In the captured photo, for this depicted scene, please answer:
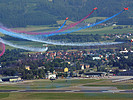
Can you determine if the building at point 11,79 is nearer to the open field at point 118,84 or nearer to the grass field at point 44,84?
the grass field at point 44,84

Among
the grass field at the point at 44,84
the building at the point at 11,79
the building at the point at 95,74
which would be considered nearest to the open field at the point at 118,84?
the grass field at the point at 44,84

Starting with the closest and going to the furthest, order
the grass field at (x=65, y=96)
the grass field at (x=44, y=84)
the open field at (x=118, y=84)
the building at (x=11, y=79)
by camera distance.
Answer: the grass field at (x=65, y=96) → the open field at (x=118, y=84) → the grass field at (x=44, y=84) → the building at (x=11, y=79)

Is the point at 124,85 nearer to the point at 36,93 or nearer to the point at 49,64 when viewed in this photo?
the point at 36,93

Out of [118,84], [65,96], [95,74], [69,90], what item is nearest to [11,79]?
[95,74]

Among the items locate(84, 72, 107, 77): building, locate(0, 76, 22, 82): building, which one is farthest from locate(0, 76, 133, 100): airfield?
locate(84, 72, 107, 77): building

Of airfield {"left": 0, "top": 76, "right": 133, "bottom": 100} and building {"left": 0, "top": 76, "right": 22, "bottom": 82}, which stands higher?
building {"left": 0, "top": 76, "right": 22, "bottom": 82}

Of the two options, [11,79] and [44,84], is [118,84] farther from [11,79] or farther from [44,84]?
[11,79]

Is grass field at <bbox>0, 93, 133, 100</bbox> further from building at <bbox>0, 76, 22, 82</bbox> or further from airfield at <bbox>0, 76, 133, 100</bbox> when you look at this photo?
building at <bbox>0, 76, 22, 82</bbox>

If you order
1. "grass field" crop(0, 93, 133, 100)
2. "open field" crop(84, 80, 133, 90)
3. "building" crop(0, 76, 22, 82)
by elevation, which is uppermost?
"building" crop(0, 76, 22, 82)

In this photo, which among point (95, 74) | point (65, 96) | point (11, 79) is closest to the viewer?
point (65, 96)

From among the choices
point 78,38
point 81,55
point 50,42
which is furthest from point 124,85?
point 78,38

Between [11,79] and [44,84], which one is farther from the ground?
[11,79]
